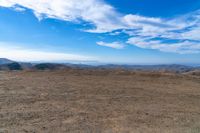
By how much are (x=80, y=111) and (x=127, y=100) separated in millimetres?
3069

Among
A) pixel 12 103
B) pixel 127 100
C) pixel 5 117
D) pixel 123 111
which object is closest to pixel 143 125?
pixel 123 111

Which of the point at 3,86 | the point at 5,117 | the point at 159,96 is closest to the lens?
the point at 5,117

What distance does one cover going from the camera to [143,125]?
26.1 ft

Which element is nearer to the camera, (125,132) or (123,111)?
(125,132)

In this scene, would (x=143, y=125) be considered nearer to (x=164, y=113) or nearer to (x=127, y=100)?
(x=164, y=113)

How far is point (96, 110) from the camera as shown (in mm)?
9539

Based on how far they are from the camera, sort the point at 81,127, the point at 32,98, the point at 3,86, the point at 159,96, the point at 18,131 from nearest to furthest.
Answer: the point at 18,131
the point at 81,127
the point at 32,98
the point at 159,96
the point at 3,86

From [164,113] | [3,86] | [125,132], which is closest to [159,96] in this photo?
[164,113]

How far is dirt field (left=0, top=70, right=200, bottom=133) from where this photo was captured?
7.56 meters

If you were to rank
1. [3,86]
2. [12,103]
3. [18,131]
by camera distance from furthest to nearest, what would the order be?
1. [3,86]
2. [12,103]
3. [18,131]

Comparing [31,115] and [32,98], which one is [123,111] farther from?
[32,98]

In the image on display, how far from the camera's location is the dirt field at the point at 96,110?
756cm

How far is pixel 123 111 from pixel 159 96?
401cm

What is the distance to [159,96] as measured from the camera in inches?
507
